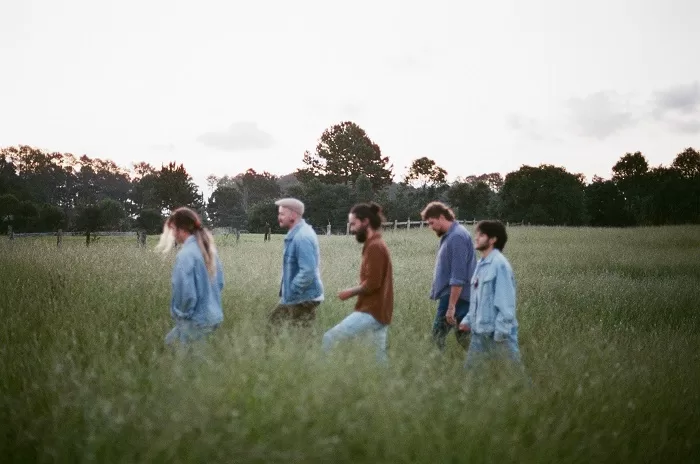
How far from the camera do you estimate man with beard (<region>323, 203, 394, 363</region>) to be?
14.1 feet

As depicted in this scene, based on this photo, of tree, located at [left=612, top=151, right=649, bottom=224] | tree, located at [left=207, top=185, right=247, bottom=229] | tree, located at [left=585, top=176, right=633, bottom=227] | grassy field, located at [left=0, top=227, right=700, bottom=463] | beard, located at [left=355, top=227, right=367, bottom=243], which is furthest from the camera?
tree, located at [left=207, top=185, right=247, bottom=229]

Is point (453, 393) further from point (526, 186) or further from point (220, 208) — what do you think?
point (220, 208)

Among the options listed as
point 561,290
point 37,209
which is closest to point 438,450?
point 561,290

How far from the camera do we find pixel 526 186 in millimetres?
59438

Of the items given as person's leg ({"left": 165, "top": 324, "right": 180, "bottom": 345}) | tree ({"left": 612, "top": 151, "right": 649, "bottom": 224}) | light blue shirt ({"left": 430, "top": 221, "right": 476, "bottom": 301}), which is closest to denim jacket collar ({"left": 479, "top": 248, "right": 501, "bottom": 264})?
light blue shirt ({"left": 430, "top": 221, "right": 476, "bottom": 301})

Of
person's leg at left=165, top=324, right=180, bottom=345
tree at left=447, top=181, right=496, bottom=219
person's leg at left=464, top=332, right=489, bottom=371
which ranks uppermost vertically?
tree at left=447, top=181, right=496, bottom=219

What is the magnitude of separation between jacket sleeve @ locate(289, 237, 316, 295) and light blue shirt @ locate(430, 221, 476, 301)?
4.27 feet

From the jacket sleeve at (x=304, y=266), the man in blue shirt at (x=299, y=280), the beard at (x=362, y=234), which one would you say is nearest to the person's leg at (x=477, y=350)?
the beard at (x=362, y=234)

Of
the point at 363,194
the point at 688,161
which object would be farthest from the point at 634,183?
the point at 363,194

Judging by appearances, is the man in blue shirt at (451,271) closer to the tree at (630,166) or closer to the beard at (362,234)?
the beard at (362,234)

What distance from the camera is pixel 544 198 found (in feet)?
194

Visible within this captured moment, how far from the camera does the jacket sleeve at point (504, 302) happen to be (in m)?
4.21

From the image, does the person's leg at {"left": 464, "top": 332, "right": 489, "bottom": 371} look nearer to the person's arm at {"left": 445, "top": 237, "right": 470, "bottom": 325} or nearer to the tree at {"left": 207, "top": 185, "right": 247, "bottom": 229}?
the person's arm at {"left": 445, "top": 237, "right": 470, "bottom": 325}

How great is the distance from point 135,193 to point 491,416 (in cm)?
9599
